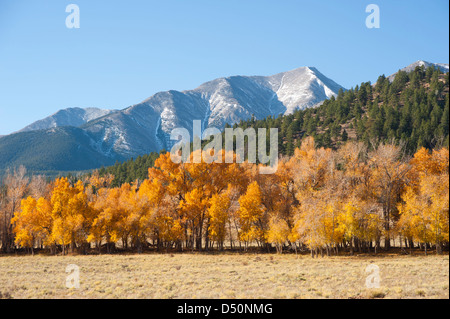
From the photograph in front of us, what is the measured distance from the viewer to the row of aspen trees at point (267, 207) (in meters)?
38.8

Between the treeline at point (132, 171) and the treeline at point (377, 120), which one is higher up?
the treeline at point (377, 120)

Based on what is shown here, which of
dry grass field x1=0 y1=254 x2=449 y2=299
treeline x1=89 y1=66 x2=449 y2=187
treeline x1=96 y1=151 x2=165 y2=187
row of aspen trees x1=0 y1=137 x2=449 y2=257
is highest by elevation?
treeline x1=89 y1=66 x2=449 y2=187

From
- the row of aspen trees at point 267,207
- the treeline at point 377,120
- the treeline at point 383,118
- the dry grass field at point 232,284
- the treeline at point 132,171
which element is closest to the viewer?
the dry grass field at point 232,284

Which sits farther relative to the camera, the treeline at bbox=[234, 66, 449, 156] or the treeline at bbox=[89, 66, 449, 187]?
the treeline at bbox=[89, 66, 449, 187]

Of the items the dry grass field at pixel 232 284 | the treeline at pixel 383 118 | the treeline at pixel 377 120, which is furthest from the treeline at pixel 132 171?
the dry grass field at pixel 232 284

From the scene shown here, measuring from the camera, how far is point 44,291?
2000 cm

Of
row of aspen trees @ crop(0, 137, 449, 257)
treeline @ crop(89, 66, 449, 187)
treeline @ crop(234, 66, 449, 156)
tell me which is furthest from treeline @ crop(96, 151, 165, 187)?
row of aspen trees @ crop(0, 137, 449, 257)

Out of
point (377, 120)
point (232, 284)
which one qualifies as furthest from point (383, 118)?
point (232, 284)

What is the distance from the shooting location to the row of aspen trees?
3881 centimetres

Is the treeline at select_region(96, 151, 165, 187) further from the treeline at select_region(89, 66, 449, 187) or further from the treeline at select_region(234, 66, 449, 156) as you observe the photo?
the treeline at select_region(234, 66, 449, 156)

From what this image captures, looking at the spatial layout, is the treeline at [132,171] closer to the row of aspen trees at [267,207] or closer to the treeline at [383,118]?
the treeline at [383,118]
